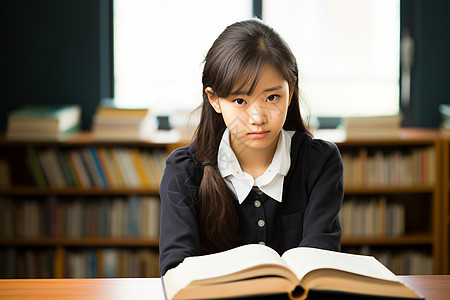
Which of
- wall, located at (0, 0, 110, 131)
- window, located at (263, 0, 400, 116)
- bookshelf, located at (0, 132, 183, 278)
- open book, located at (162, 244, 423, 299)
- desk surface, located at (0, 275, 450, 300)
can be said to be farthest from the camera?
window, located at (263, 0, 400, 116)

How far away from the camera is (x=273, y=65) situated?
4.83ft

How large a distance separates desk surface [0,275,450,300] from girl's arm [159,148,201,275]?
73 mm

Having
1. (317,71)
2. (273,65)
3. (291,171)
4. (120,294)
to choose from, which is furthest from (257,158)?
(317,71)

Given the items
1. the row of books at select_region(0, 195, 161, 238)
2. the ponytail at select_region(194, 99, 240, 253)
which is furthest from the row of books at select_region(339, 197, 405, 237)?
the ponytail at select_region(194, 99, 240, 253)

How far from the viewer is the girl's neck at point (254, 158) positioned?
1659 mm

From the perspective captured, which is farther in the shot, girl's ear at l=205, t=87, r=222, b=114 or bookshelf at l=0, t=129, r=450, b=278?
bookshelf at l=0, t=129, r=450, b=278

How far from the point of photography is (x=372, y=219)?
3332 mm

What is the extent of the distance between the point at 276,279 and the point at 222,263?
0.38ft

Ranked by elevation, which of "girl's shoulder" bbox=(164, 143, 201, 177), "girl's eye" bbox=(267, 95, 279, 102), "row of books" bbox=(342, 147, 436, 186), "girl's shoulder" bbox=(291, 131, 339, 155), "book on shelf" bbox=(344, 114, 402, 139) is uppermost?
"girl's eye" bbox=(267, 95, 279, 102)

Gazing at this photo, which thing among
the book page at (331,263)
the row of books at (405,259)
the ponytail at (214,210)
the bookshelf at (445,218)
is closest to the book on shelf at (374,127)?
the bookshelf at (445,218)

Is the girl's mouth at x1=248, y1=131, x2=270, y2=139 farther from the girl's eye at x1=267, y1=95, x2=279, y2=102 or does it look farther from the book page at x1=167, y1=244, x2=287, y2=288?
the book page at x1=167, y1=244, x2=287, y2=288

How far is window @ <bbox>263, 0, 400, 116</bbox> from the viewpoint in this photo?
3623 millimetres

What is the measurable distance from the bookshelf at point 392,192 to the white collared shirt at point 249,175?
1627 mm

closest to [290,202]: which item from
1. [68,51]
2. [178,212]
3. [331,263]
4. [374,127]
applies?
[178,212]
